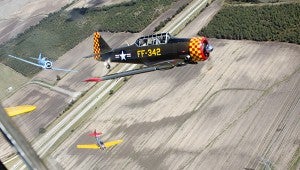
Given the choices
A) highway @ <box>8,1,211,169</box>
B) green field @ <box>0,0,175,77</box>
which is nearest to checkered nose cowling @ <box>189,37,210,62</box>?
highway @ <box>8,1,211,169</box>

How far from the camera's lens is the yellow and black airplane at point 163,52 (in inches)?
1342

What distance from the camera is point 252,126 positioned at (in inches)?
1608

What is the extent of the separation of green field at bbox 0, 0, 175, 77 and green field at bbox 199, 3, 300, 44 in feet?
54.7

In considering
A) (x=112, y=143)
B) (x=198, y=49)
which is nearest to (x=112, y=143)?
(x=112, y=143)

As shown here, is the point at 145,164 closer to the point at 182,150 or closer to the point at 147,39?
the point at 182,150

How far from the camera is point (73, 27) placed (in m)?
88.9

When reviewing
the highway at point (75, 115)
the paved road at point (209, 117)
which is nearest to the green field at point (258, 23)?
the paved road at point (209, 117)

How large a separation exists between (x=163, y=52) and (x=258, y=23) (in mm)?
31232

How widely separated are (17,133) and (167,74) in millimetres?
47828

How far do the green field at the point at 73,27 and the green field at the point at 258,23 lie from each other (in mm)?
16680

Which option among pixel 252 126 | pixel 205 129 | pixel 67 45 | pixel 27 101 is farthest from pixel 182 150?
pixel 67 45

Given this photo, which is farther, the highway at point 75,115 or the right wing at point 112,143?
the highway at point 75,115

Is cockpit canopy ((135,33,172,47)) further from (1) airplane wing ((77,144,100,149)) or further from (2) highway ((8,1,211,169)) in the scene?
(2) highway ((8,1,211,169))

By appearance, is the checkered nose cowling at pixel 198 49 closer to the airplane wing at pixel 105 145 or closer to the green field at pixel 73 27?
the airplane wing at pixel 105 145
